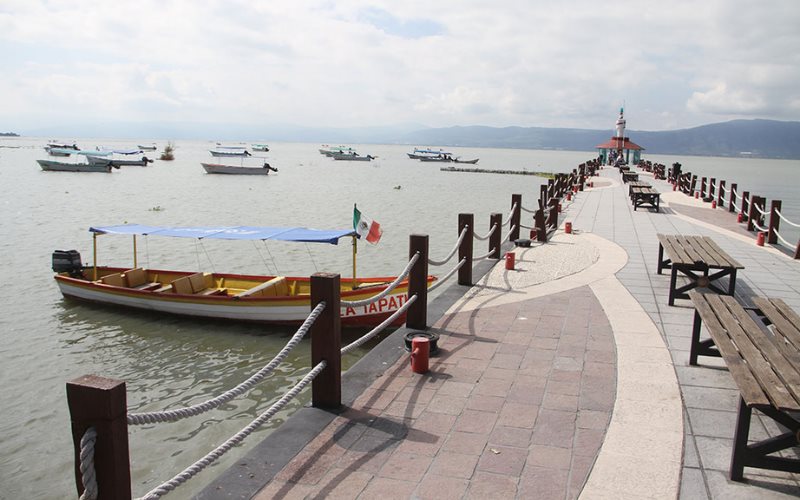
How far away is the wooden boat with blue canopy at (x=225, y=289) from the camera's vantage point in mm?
11516

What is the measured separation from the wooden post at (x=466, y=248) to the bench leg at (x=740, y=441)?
581cm

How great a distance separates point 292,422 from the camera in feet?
15.5

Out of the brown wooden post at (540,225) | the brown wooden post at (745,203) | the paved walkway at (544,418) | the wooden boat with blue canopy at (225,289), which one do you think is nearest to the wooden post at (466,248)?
the wooden boat with blue canopy at (225,289)

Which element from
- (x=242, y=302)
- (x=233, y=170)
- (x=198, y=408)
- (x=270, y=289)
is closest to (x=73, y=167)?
(x=233, y=170)

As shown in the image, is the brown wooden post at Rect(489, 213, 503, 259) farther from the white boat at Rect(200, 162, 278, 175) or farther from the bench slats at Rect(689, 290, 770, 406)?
the white boat at Rect(200, 162, 278, 175)

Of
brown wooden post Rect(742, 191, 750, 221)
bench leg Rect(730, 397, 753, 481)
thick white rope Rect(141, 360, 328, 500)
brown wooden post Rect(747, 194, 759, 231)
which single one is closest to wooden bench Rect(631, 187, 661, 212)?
brown wooden post Rect(742, 191, 750, 221)

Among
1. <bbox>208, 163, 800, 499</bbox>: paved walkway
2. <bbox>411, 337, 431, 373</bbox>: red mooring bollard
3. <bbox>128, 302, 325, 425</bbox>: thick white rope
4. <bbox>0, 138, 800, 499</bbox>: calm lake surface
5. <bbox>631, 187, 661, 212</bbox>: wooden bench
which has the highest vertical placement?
<bbox>631, 187, 661, 212</bbox>: wooden bench

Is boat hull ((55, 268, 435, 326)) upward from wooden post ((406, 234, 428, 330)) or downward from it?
downward

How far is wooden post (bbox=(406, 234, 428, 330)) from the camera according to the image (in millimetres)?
6848

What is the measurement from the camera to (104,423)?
262cm

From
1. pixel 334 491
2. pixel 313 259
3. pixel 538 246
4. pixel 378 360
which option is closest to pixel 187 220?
pixel 313 259

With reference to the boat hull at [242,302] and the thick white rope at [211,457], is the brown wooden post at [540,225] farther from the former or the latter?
the thick white rope at [211,457]

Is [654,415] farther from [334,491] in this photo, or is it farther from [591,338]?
[334,491]

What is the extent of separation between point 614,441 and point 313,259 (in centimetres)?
1526
